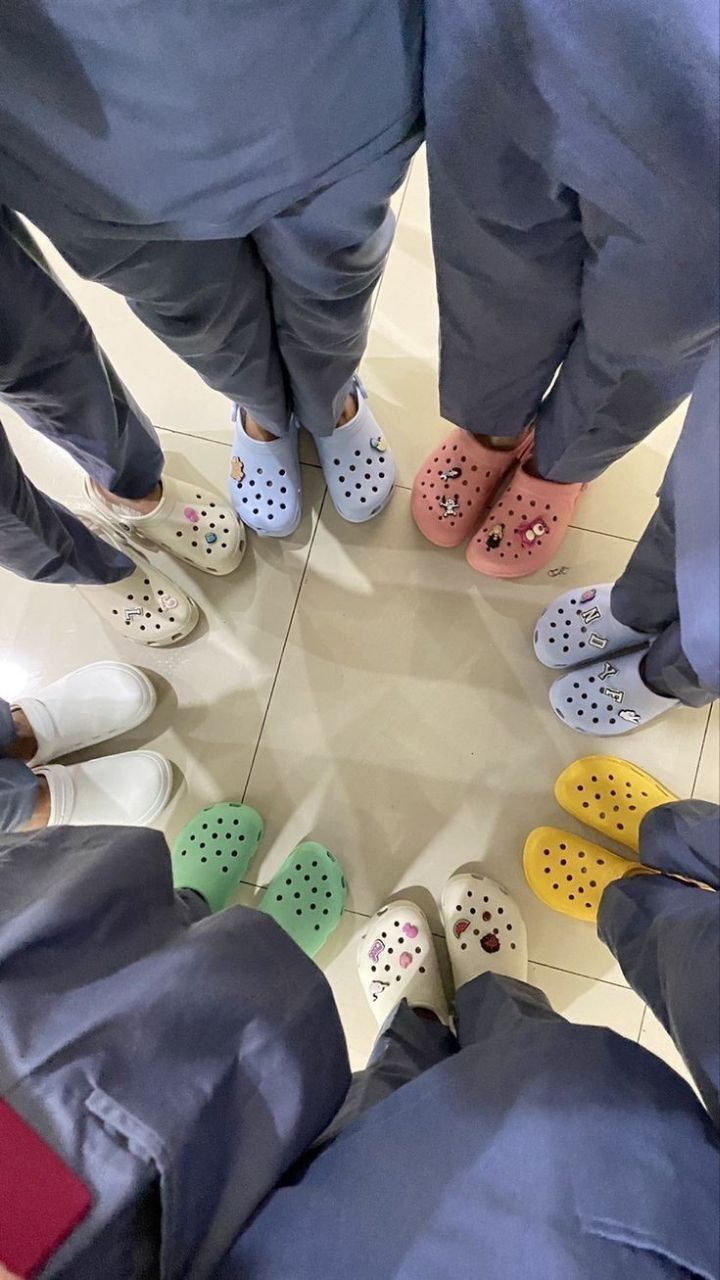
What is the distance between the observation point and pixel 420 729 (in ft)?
3.15

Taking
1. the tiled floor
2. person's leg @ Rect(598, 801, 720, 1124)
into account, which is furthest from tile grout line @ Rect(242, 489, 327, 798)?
person's leg @ Rect(598, 801, 720, 1124)

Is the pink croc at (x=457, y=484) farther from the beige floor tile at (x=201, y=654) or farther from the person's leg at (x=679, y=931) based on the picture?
the person's leg at (x=679, y=931)

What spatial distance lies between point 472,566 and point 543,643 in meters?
0.13

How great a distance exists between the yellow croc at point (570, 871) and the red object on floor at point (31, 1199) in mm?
642

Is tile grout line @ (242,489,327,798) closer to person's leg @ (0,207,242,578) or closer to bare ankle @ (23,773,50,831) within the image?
person's leg @ (0,207,242,578)

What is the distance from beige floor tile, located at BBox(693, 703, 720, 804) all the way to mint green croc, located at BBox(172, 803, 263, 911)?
529 millimetres

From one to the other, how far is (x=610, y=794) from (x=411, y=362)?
60cm

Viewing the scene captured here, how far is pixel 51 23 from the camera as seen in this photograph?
329mm

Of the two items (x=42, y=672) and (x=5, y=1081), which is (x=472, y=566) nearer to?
(x=42, y=672)

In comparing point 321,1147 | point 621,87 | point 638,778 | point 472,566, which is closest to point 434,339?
point 472,566

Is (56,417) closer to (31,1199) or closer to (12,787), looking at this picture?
(12,787)

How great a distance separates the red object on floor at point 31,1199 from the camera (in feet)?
1.08

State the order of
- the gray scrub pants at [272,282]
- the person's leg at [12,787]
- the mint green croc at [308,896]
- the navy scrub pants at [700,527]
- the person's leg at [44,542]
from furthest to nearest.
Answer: the mint green croc at [308,896] < the person's leg at [12,787] < the person's leg at [44,542] < the gray scrub pants at [272,282] < the navy scrub pants at [700,527]

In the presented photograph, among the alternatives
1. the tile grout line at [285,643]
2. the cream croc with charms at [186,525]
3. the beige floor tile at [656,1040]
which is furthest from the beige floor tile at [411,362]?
the beige floor tile at [656,1040]
